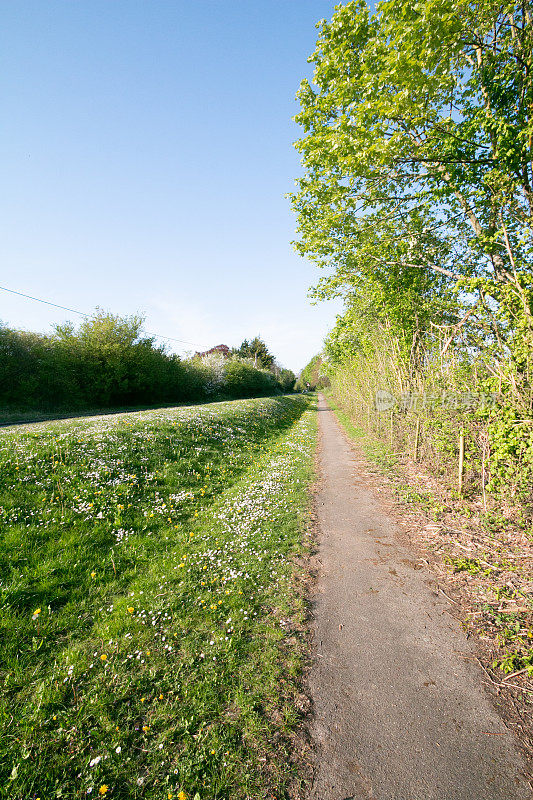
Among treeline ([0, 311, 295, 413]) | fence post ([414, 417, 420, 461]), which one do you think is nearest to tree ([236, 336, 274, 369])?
treeline ([0, 311, 295, 413])

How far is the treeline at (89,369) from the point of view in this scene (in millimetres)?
22984

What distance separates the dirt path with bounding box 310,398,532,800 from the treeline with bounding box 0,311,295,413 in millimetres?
25649

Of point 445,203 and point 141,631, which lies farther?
point 445,203

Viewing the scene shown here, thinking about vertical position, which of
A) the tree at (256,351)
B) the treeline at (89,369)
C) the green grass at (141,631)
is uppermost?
the tree at (256,351)

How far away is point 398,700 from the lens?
2.96 metres

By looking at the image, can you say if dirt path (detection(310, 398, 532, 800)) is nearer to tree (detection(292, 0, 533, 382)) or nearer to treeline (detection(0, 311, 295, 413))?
tree (detection(292, 0, 533, 382))

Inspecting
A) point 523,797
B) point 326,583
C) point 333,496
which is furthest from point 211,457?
point 523,797

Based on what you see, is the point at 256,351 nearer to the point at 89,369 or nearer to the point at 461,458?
the point at 89,369

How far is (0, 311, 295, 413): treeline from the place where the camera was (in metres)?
23.0

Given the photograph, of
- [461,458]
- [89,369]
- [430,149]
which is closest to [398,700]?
[461,458]

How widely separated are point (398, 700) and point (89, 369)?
29954 mm

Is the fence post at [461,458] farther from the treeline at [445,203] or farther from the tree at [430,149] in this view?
the tree at [430,149]

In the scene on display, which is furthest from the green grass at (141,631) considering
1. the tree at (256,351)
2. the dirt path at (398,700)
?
the tree at (256,351)

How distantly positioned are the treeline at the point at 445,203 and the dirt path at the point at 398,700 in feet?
9.67
